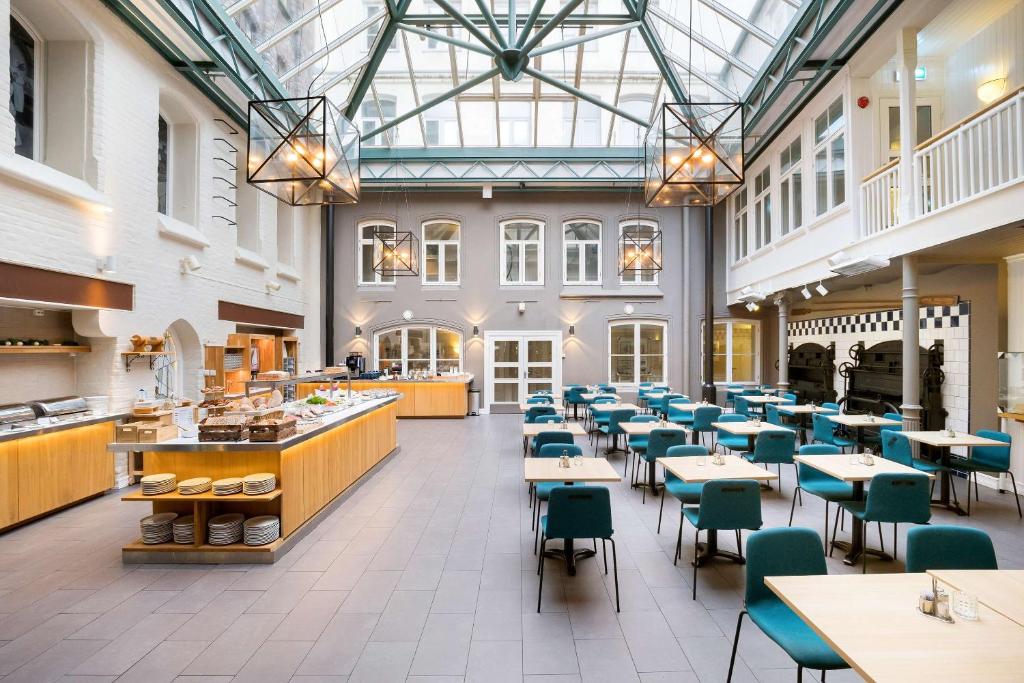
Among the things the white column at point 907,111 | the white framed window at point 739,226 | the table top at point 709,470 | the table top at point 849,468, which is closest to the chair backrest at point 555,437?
the table top at point 709,470

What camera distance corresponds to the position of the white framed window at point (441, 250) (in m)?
15.2

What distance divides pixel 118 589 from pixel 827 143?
11.6 meters

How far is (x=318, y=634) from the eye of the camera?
347 cm

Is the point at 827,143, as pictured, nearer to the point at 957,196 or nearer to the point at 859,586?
the point at 957,196

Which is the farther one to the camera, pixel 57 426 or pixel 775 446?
pixel 775 446

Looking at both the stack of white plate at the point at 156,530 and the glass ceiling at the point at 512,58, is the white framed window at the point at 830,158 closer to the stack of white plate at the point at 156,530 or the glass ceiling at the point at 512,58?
the glass ceiling at the point at 512,58

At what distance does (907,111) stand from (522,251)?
971cm

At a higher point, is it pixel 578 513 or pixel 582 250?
pixel 582 250

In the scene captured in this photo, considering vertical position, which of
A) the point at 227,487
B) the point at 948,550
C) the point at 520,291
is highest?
the point at 520,291

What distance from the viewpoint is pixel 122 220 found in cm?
705

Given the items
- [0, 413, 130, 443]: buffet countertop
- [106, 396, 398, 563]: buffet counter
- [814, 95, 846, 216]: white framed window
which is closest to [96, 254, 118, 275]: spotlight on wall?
[0, 413, 130, 443]: buffet countertop

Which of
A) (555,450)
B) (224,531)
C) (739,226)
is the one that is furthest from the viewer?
(739,226)

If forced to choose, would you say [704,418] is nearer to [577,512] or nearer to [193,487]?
[577,512]

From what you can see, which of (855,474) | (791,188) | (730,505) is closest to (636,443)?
(855,474)
